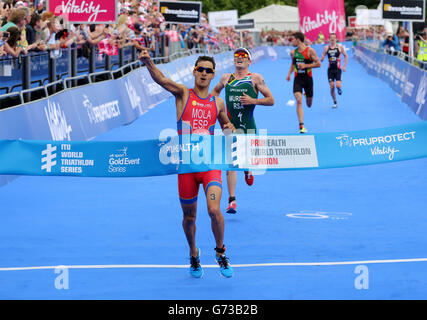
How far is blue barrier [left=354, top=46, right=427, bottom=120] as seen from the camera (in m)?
22.2

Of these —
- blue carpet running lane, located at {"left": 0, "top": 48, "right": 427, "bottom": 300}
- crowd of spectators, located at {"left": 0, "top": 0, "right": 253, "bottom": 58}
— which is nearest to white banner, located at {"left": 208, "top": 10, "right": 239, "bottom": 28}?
crowd of spectators, located at {"left": 0, "top": 0, "right": 253, "bottom": 58}

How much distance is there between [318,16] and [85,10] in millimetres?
35308

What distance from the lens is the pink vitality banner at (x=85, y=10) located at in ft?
61.8

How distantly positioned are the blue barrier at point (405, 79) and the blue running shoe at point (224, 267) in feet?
45.8

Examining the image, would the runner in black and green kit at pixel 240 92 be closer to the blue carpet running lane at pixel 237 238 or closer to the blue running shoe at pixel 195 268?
the blue carpet running lane at pixel 237 238

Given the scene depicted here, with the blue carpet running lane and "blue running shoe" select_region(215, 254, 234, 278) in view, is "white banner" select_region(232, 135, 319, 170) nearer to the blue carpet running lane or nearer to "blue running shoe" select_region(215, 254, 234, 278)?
the blue carpet running lane

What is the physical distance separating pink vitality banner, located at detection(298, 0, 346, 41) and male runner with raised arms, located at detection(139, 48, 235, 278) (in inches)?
1745

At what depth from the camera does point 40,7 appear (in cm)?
1958

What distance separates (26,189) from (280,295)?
6.92 m

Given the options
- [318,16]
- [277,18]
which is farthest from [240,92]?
[277,18]

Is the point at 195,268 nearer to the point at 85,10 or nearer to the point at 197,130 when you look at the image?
the point at 197,130

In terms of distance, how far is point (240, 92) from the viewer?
1135 centimetres

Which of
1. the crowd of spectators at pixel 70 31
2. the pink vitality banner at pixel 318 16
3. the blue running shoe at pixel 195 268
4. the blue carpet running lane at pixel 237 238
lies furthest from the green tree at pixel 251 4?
the blue running shoe at pixel 195 268
